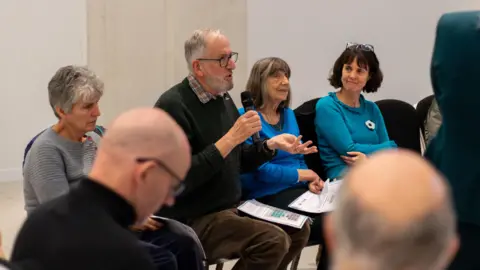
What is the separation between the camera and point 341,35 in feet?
17.1

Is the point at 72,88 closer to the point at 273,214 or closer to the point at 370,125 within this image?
the point at 273,214

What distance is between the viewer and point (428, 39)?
547 cm

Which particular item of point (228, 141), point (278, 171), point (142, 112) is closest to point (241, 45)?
point (278, 171)

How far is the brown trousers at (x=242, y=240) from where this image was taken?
2.53 meters

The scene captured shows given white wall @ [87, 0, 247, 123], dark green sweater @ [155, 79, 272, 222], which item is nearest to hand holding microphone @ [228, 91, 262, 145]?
dark green sweater @ [155, 79, 272, 222]

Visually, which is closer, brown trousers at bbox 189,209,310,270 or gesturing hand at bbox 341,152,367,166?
brown trousers at bbox 189,209,310,270

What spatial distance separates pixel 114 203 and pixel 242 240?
1.31 metres

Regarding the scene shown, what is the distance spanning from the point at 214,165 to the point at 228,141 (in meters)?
0.12

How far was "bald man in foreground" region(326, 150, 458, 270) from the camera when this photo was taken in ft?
2.52

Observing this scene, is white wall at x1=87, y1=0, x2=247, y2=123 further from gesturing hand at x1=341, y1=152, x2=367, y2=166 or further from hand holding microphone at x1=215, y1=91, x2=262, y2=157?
hand holding microphone at x1=215, y1=91, x2=262, y2=157

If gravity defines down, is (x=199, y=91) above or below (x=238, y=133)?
above

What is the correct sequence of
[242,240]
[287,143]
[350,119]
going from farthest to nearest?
[350,119]
[287,143]
[242,240]

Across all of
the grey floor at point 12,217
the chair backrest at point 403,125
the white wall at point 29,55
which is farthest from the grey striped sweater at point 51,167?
the white wall at point 29,55

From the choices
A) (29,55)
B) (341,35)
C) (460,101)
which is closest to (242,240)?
(460,101)
